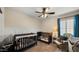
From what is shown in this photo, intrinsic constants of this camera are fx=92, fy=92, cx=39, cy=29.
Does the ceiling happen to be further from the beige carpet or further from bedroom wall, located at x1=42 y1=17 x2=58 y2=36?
the beige carpet

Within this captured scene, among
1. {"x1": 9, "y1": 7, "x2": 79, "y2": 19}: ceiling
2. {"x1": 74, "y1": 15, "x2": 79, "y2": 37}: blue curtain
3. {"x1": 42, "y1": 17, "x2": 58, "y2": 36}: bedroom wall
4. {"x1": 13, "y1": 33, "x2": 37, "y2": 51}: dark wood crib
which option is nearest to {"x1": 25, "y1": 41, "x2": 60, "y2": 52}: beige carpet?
{"x1": 13, "y1": 33, "x2": 37, "y2": 51}: dark wood crib

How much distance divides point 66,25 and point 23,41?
83 centimetres

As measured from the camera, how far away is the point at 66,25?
5.57 ft

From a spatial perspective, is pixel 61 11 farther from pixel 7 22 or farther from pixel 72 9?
pixel 7 22

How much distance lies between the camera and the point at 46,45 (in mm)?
1624

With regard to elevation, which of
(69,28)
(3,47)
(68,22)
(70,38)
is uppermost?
(68,22)

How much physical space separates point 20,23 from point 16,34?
0.20 meters

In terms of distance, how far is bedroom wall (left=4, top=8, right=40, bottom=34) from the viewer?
61.3 inches

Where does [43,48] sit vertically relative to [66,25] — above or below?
below

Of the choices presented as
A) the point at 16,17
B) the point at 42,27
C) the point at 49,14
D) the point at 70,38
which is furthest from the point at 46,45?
the point at 16,17

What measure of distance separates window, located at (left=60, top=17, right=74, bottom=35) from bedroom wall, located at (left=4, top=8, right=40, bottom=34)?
0.43m

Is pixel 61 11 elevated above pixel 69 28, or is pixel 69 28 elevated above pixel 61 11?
pixel 61 11

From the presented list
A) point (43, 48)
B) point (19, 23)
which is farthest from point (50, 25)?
point (19, 23)

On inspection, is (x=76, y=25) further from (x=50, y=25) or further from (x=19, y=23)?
(x=19, y=23)
